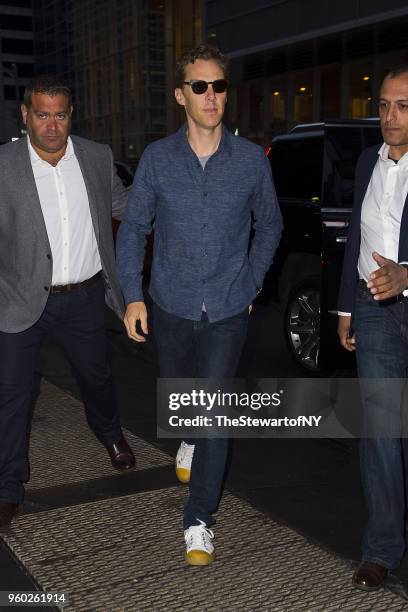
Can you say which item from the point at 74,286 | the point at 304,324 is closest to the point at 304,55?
the point at 304,324

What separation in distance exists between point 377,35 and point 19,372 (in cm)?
1670

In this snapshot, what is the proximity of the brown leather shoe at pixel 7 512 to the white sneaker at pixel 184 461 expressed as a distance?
0.92 meters

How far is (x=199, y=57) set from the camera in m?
3.58

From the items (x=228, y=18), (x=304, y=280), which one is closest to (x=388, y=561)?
(x=304, y=280)

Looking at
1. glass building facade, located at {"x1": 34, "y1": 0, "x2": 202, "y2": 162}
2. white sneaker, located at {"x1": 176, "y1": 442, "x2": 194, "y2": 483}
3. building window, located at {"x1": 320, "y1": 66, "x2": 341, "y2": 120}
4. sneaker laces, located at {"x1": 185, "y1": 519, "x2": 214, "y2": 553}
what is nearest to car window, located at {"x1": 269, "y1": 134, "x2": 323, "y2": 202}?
white sneaker, located at {"x1": 176, "y1": 442, "x2": 194, "y2": 483}

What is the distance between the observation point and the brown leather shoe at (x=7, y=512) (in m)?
4.10

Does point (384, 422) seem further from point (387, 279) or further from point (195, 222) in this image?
point (195, 222)

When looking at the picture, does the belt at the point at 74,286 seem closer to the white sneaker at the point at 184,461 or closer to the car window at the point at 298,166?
the white sneaker at the point at 184,461

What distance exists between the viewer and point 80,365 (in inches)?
184

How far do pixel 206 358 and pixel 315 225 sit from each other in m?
3.67

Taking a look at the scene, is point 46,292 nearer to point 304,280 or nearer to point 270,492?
point 270,492

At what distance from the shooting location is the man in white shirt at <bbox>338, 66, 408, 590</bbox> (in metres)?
3.39

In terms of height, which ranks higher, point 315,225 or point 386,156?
point 386,156

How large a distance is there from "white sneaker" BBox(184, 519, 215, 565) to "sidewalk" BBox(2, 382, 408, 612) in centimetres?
4
